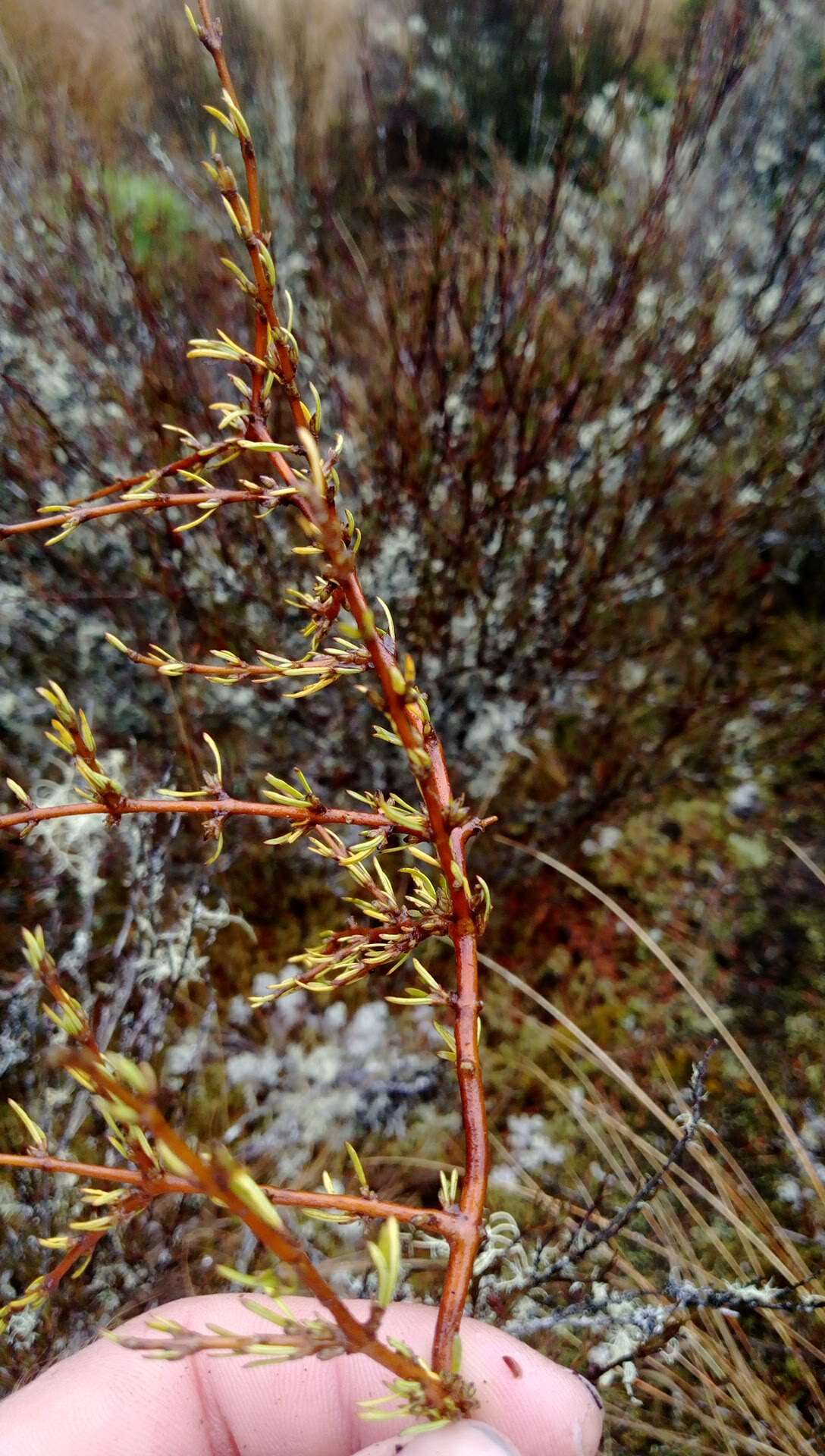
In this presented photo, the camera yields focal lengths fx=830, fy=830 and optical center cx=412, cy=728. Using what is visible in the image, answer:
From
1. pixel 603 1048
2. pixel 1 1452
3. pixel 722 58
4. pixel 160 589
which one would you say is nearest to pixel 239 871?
pixel 160 589

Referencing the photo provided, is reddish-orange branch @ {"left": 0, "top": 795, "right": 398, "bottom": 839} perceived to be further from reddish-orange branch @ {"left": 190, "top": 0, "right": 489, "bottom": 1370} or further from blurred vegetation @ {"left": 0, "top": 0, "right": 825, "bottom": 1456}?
blurred vegetation @ {"left": 0, "top": 0, "right": 825, "bottom": 1456}

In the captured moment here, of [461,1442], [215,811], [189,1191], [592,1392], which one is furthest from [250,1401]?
[215,811]

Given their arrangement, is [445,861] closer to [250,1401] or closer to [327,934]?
[327,934]

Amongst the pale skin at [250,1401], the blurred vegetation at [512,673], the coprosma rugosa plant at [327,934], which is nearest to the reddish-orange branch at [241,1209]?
the coprosma rugosa plant at [327,934]

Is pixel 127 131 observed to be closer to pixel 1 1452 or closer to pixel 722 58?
pixel 722 58

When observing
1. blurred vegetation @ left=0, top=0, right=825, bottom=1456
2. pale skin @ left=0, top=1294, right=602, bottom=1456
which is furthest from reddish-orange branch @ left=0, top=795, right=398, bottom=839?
blurred vegetation @ left=0, top=0, right=825, bottom=1456
